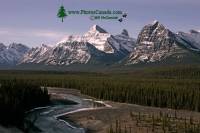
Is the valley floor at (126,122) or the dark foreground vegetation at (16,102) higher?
the dark foreground vegetation at (16,102)

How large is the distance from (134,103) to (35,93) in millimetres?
37413

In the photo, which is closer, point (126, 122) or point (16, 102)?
point (16, 102)

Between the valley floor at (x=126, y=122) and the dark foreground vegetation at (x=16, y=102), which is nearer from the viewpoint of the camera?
the valley floor at (x=126, y=122)

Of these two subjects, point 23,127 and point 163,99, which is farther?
point 163,99

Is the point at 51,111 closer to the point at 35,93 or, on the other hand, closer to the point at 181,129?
the point at 35,93

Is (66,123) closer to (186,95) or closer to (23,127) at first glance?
(23,127)

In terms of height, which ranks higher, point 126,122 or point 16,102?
point 16,102

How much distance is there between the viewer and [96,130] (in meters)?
84.6

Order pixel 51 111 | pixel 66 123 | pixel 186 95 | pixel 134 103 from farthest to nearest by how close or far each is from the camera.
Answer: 1. pixel 134 103
2. pixel 186 95
3. pixel 51 111
4. pixel 66 123

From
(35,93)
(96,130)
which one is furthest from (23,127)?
(35,93)

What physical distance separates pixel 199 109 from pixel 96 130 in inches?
1956

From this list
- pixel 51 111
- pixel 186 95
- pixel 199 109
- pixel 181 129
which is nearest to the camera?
pixel 181 129

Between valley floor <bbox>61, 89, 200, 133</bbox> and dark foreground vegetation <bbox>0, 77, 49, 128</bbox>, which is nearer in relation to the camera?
valley floor <bbox>61, 89, 200, 133</bbox>

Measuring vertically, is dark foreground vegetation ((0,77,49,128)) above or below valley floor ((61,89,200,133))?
above
